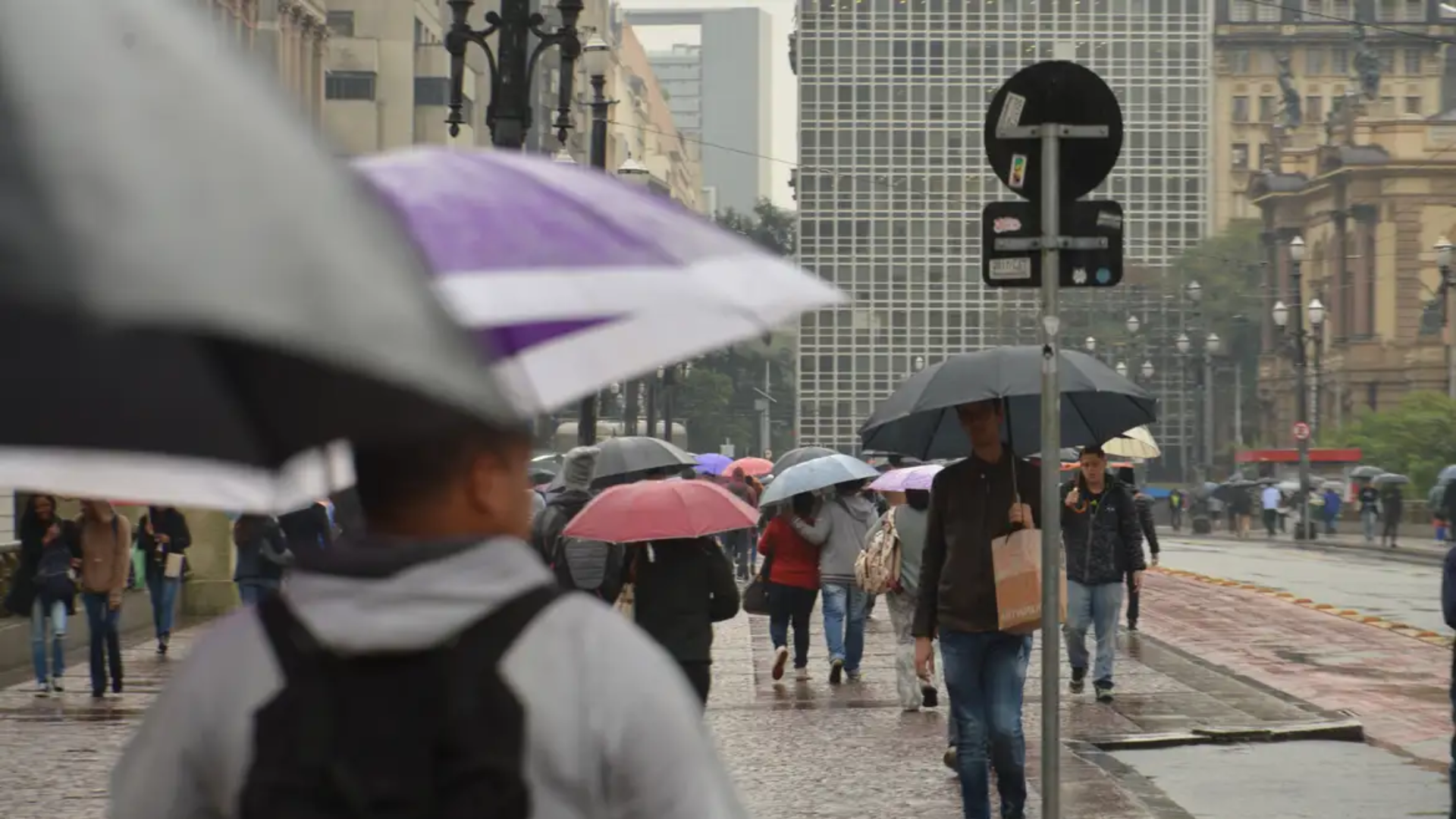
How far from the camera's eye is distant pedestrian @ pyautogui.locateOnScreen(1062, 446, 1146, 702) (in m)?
15.8

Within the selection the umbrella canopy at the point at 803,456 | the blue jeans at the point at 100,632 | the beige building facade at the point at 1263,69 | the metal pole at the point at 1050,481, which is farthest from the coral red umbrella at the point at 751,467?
the beige building facade at the point at 1263,69

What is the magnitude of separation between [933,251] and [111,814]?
157m

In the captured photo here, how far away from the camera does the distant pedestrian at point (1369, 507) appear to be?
208ft

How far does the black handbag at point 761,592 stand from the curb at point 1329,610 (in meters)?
4.78

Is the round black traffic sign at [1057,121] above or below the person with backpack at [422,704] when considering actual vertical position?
above

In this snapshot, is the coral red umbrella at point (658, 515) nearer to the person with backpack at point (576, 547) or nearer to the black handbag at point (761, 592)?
the person with backpack at point (576, 547)

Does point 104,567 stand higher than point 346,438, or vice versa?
point 346,438

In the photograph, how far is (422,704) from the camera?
8.00 ft

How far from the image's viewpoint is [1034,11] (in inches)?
6314

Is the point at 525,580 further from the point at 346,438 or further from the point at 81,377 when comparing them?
the point at 81,377

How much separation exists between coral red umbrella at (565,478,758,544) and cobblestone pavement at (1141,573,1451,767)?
4.93 m

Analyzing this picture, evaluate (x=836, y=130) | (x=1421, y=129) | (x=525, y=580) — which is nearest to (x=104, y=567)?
(x=525, y=580)

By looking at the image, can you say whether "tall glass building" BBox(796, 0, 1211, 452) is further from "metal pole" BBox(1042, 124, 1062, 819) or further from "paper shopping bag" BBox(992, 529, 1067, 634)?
"metal pole" BBox(1042, 124, 1062, 819)

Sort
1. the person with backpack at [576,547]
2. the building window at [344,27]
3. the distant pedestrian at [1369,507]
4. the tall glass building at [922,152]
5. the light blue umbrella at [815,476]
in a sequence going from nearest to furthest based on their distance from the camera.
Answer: the person with backpack at [576,547] → the light blue umbrella at [815,476] → the distant pedestrian at [1369,507] → the building window at [344,27] → the tall glass building at [922,152]
